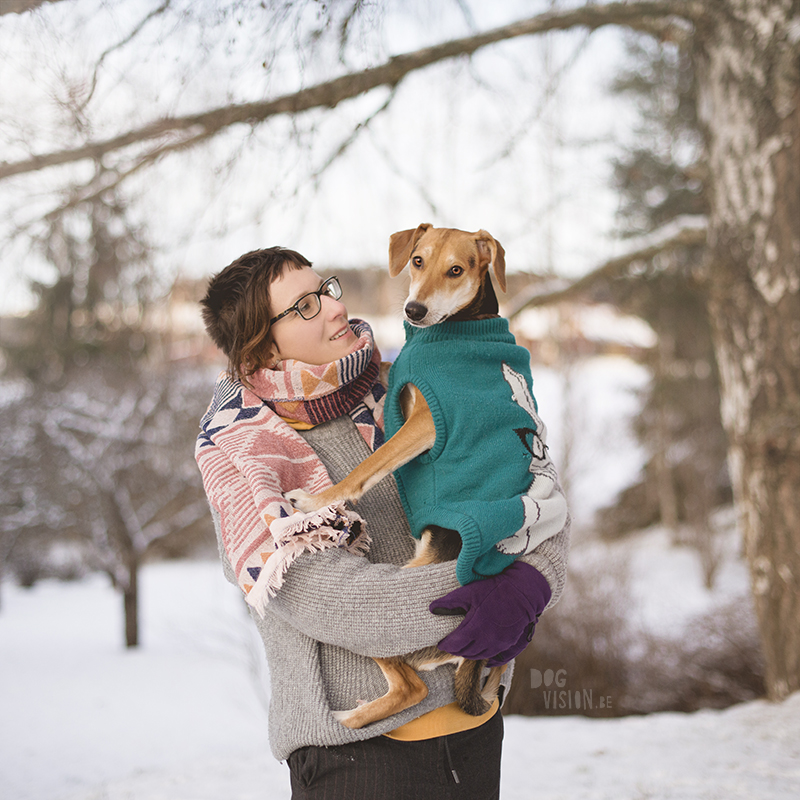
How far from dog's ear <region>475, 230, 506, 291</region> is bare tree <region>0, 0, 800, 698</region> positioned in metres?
1.77

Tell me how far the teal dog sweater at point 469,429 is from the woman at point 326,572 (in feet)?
0.34

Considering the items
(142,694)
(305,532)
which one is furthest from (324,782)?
(142,694)

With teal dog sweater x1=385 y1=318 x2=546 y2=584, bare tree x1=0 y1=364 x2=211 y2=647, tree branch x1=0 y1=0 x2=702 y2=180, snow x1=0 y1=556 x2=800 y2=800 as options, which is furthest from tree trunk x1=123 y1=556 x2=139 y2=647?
teal dog sweater x1=385 y1=318 x2=546 y2=584

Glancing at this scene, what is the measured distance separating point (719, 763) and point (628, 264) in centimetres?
343

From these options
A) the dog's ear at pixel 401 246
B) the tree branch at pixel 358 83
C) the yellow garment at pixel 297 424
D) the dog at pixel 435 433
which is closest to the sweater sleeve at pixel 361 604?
the dog at pixel 435 433

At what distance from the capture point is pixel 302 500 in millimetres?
1638

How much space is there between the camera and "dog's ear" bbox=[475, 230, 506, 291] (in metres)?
2.27

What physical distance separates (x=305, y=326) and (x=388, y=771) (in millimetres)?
1090

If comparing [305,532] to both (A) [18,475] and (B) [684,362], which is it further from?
(B) [684,362]

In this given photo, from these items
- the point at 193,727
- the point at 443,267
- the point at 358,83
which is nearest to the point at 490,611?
the point at 443,267

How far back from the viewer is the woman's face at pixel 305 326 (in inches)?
68.9

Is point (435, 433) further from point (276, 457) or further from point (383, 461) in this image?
point (276, 457)

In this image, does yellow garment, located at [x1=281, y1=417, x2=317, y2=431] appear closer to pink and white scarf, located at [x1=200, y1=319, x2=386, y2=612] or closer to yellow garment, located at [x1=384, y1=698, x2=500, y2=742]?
pink and white scarf, located at [x1=200, y1=319, x2=386, y2=612]

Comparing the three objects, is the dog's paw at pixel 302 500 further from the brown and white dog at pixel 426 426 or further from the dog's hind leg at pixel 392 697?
the dog's hind leg at pixel 392 697
